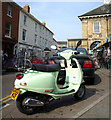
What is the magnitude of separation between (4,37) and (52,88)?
15.5 m

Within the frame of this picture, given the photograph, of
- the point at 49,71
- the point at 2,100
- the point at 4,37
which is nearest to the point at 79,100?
the point at 49,71

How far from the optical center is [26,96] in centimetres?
248

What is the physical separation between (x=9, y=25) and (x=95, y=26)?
1904 cm

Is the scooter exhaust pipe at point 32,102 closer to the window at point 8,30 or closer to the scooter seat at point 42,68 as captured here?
the scooter seat at point 42,68

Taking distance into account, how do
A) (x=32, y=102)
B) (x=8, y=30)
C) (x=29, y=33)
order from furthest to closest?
(x=29, y=33)
(x=8, y=30)
(x=32, y=102)

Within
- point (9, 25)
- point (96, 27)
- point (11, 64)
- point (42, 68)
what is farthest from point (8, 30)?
point (96, 27)

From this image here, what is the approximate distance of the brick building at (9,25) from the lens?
1608 centimetres

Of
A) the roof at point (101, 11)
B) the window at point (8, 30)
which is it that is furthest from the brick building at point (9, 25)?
the roof at point (101, 11)

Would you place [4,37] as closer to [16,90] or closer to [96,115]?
[16,90]

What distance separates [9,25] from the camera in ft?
56.6

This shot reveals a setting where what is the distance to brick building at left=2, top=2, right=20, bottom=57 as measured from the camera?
16.1 m

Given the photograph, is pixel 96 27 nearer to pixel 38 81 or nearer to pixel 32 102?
pixel 38 81

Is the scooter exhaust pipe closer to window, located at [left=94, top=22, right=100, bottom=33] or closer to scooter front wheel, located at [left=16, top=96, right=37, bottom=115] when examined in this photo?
scooter front wheel, located at [left=16, top=96, right=37, bottom=115]

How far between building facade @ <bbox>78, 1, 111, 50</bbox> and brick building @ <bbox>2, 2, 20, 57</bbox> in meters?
15.3
